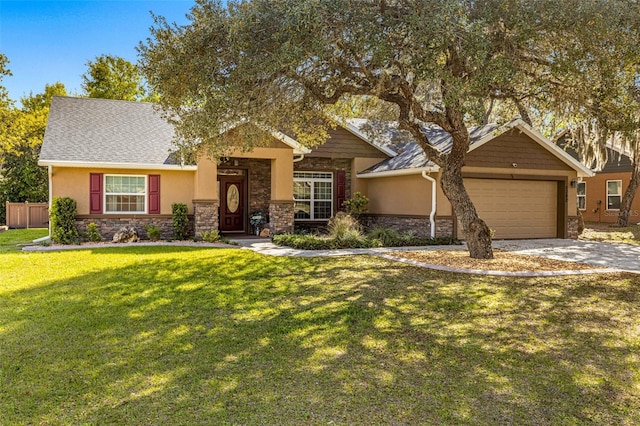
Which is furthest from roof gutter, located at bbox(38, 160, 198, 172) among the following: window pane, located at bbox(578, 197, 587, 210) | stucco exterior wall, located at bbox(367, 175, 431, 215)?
window pane, located at bbox(578, 197, 587, 210)

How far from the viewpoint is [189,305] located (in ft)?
21.5

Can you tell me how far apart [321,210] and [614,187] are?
1644 centimetres

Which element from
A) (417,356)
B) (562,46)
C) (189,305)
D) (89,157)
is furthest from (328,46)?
(89,157)

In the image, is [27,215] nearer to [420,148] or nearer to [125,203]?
[125,203]

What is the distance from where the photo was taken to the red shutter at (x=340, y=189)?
17.9 metres

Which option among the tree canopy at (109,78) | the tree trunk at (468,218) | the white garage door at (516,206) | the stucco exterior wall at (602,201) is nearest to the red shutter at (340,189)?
the white garage door at (516,206)

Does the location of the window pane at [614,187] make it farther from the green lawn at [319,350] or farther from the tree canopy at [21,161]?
the tree canopy at [21,161]

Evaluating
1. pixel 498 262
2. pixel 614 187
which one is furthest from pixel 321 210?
pixel 614 187

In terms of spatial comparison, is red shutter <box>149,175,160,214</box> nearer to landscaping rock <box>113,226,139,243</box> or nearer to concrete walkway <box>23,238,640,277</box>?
landscaping rock <box>113,226,139,243</box>

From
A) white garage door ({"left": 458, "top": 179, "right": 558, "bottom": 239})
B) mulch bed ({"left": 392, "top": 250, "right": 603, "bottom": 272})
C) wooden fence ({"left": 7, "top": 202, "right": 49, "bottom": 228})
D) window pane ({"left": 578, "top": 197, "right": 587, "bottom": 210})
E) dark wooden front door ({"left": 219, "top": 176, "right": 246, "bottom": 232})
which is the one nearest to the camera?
mulch bed ({"left": 392, "top": 250, "right": 603, "bottom": 272})

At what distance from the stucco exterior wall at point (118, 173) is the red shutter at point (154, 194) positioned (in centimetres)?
10

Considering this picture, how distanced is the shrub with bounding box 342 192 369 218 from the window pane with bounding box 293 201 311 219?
55.2 inches

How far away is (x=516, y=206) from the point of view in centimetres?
1575

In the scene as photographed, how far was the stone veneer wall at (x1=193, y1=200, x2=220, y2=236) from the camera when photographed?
1463cm
